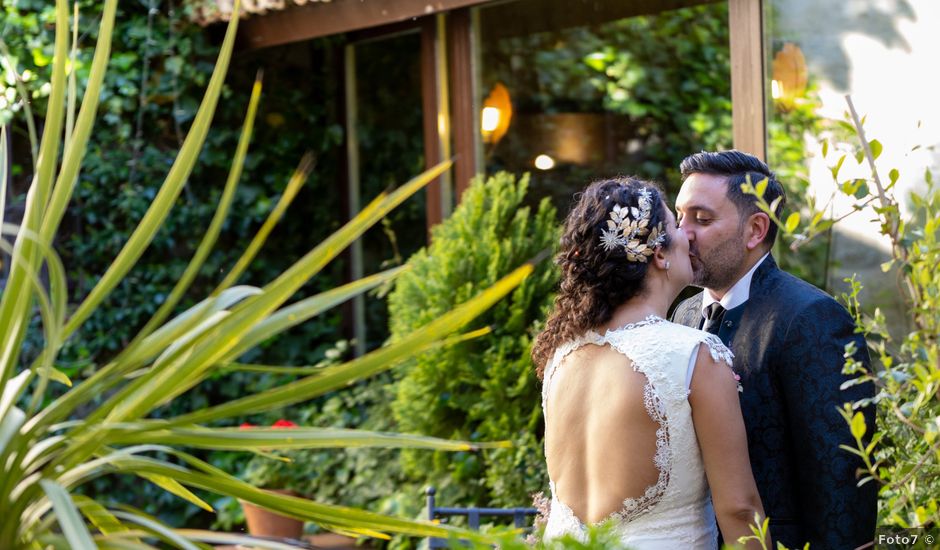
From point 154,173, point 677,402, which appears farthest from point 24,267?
point 154,173

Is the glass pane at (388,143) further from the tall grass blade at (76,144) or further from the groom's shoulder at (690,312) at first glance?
the tall grass blade at (76,144)

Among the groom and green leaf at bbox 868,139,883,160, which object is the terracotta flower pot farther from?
green leaf at bbox 868,139,883,160

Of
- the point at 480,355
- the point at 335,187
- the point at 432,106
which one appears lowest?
the point at 480,355

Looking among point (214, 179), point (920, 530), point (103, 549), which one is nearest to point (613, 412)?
point (920, 530)

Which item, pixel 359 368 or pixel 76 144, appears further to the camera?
pixel 76 144

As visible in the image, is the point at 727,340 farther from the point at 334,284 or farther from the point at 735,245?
the point at 334,284

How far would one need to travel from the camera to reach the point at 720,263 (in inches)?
103

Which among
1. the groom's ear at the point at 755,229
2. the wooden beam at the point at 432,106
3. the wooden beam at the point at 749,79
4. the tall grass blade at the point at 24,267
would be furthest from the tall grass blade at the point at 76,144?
the wooden beam at the point at 432,106

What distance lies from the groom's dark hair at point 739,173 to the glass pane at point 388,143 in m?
3.90

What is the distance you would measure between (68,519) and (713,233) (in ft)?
5.31

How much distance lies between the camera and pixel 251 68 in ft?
22.6

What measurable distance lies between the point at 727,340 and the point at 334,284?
468 cm

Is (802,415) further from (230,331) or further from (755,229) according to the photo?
(230,331)

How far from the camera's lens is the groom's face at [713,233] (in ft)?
8.56
